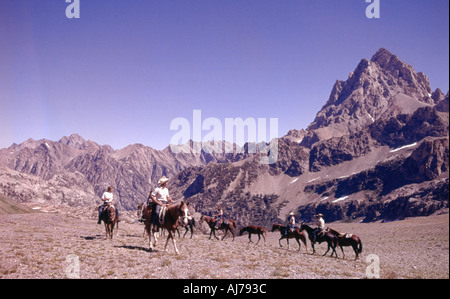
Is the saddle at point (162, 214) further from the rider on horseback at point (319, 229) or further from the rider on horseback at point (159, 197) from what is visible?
the rider on horseback at point (319, 229)

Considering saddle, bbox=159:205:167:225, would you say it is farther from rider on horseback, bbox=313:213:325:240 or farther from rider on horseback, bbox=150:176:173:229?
rider on horseback, bbox=313:213:325:240

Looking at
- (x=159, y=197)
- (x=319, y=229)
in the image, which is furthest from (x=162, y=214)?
(x=319, y=229)

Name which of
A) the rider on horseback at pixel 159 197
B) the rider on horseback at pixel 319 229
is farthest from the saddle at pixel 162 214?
the rider on horseback at pixel 319 229

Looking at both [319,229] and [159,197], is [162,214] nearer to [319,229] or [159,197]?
[159,197]

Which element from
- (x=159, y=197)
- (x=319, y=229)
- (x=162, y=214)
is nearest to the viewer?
(x=162, y=214)

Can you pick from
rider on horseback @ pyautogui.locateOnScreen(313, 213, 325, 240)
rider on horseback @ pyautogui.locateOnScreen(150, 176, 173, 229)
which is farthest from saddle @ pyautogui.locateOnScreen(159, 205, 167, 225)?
rider on horseback @ pyautogui.locateOnScreen(313, 213, 325, 240)

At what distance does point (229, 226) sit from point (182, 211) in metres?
27.9

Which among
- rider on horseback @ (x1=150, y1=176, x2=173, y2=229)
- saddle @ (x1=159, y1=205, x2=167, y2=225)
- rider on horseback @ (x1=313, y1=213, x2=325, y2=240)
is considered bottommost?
rider on horseback @ (x1=313, y1=213, x2=325, y2=240)
